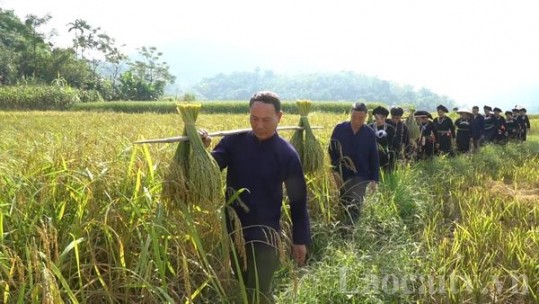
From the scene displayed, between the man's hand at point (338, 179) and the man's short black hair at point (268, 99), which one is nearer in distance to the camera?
the man's short black hair at point (268, 99)

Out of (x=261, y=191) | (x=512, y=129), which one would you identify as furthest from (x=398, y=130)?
(x=512, y=129)

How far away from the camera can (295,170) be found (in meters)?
2.34

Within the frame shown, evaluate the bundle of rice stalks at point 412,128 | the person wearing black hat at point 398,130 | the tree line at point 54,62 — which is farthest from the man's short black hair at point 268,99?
the tree line at point 54,62

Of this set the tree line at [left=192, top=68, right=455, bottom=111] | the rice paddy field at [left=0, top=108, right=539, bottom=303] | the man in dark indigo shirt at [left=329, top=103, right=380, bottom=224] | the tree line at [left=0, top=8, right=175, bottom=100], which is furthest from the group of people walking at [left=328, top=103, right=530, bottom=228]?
the tree line at [left=192, top=68, right=455, bottom=111]

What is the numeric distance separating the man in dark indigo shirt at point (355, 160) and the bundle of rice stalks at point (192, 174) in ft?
6.74

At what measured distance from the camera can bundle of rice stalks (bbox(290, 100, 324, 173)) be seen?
3.47m

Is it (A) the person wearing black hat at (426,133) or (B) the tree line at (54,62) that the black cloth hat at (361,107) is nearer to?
(A) the person wearing black hat at (426,133)

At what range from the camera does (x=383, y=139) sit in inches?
218

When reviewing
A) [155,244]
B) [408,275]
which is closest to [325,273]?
[408,275]

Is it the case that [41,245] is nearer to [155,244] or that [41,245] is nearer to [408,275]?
[155,244]

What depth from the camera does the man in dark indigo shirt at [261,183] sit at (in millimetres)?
2293

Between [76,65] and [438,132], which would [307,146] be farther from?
[76,65]

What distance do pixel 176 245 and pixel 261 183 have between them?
53 centimetres

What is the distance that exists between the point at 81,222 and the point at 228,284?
35.2 inches
